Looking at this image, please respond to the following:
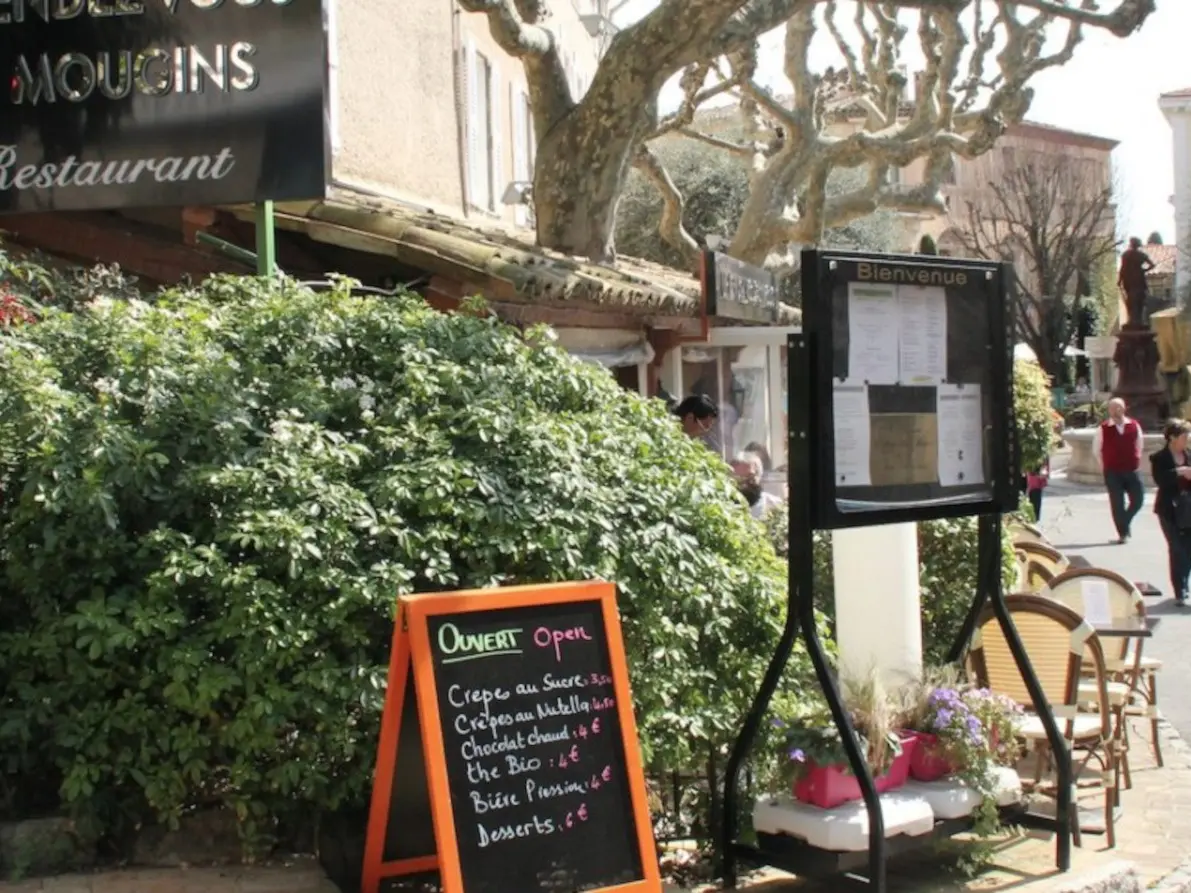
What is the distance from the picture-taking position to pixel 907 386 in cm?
511

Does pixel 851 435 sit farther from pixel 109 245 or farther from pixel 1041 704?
pixel 109 245

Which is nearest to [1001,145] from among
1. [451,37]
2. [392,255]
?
[451,37]

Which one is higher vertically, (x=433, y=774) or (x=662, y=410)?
(x=662, y=410)

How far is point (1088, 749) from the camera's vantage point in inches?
240

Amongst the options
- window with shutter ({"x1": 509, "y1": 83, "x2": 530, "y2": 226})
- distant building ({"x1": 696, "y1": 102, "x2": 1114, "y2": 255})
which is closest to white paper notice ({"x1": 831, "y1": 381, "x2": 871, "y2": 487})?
window with shutter ({"x1": 509, "y1": 83, "x2": 530, "y2": 226})

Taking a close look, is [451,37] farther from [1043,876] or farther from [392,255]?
[1043,876]

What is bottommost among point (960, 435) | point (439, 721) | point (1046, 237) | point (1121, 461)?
point (439, 721)

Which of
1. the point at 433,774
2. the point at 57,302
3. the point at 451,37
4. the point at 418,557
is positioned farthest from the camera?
the point at 451,37

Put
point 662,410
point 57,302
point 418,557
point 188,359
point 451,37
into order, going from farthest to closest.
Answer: point 451,37 → point 57,302 → point 662,410 → point 188,359 → point 418,557

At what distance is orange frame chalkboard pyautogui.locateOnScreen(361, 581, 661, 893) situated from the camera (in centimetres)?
399

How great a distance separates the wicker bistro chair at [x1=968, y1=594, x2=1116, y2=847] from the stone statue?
2973 centimetres

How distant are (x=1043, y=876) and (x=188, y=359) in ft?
11.5

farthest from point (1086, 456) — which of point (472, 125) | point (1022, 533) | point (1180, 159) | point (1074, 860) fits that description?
point (1180, 159)

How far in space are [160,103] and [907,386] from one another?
13.3 ft
